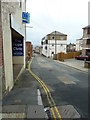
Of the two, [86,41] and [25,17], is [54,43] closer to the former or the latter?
[86,41]

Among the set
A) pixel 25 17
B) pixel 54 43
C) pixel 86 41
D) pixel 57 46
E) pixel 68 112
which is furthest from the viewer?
pixel 54 43

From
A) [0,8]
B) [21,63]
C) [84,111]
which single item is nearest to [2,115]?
[84,111]

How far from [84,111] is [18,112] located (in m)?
2.63

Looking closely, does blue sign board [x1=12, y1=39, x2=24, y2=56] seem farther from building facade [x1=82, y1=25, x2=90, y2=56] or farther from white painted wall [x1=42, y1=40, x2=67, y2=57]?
white painted wall [x1=42, y1=40, x2=67, y2=57]

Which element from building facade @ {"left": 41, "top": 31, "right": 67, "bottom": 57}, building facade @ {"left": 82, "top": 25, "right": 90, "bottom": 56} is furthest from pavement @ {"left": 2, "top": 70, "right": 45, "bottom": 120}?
building facade @ {"left": 41, "top": 31, "right": 67, "bottom": 57}

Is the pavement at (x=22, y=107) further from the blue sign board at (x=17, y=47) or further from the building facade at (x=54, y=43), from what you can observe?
the building facade at (x=54, y=43)

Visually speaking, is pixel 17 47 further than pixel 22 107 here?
Yes

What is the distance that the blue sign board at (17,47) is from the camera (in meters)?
12.9

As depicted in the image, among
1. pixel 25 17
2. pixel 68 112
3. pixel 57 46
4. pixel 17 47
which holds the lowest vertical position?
pixel 68 112

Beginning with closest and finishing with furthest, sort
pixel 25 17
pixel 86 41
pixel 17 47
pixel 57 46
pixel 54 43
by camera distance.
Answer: pixel 25 17, pixel 17 47, pixel 86 41, pixel 57 46, pixel 54 43

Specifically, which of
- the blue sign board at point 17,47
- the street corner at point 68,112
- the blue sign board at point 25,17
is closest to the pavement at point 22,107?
the street corner at point 68,112

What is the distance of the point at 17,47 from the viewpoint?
12953 mm

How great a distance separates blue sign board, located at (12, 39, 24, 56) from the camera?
510 inches

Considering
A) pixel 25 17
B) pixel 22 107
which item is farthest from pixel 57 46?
pixel 22 107
